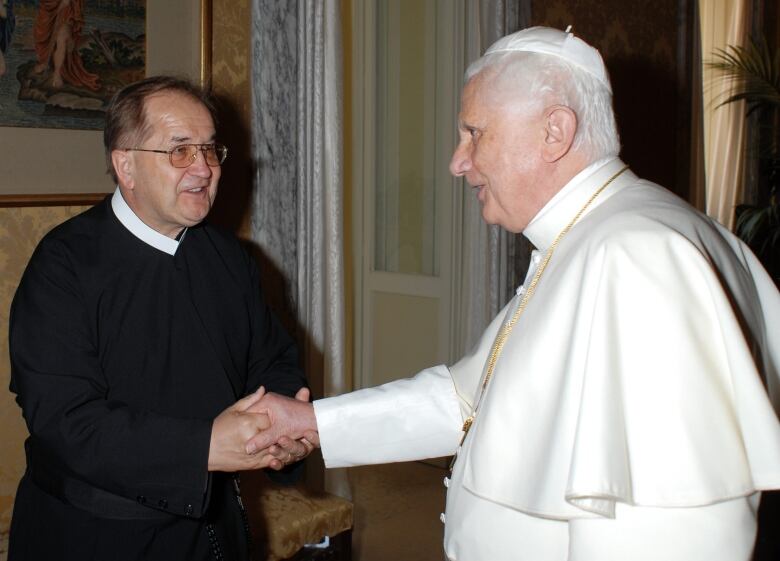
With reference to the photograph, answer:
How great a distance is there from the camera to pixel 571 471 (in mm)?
1479

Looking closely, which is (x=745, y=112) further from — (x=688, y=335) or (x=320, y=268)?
(x=688, y=335)

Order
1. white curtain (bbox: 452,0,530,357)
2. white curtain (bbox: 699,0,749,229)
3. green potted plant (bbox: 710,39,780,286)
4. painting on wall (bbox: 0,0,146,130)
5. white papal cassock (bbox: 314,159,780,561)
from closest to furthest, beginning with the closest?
white papal cassock (bbox: 314,159,780,561) < painting on wall (bbox: 0,0,146,130) < white curtain (bbox: 452,0,530,357) < green potted plant (bbox: 710,39,780,286) < white curtain (bbox: 699,0,749,229)

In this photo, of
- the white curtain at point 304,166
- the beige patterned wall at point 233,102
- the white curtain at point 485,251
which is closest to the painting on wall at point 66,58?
the beige patterned wall at point 233,102

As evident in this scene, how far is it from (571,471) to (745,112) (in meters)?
6.58

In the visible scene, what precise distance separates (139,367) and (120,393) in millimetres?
75

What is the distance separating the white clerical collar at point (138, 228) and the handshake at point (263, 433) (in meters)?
0.44

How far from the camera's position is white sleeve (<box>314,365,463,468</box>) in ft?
7.29

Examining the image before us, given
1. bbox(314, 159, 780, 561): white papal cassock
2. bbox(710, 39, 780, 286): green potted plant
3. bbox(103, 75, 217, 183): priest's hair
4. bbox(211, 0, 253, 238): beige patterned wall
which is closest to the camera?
bbox(314, 159, 780, 561): white papal cassock

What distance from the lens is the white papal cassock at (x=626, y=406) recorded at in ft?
4.71

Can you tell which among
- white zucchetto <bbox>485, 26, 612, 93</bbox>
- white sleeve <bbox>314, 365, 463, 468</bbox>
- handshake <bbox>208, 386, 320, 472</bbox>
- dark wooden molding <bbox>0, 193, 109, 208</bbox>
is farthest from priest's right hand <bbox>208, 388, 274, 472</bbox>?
dark wooden molding <bbox>0, 193, 109, 208</bbox>

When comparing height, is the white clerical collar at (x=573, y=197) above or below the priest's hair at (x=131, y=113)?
below

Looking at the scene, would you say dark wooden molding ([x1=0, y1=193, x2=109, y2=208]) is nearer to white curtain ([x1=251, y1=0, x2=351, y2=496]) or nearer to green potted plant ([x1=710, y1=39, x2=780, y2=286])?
white curtain ([x1=251, y1=0, x2=351, y2=496])

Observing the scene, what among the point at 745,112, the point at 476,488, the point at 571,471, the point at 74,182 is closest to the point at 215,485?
the point at 476,488

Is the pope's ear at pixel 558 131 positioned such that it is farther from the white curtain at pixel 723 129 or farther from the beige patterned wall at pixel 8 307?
the white curtain at pixel 723 129
